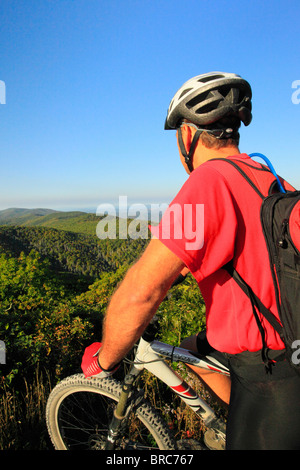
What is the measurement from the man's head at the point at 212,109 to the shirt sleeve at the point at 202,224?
0.56 metres

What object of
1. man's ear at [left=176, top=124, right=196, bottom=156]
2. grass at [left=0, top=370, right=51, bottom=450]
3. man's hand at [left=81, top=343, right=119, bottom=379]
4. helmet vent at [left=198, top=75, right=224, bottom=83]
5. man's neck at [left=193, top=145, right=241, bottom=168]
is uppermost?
helmet vent at [left=198, top=75, right=224, bottom=83]

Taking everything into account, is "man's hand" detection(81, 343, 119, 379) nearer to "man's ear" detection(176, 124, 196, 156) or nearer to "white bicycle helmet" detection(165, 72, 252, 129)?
"man's ear" detection(176, 124, 196, 156)

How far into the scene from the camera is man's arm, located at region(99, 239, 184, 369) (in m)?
1.22

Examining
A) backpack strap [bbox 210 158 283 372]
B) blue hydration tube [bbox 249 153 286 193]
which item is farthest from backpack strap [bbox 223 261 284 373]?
blue hydration tube [bbox 249 153 286 193]

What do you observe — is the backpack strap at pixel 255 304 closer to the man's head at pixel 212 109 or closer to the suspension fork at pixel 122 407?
the man's head at pixel 212 109

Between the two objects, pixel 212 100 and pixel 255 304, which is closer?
pixel 255 304

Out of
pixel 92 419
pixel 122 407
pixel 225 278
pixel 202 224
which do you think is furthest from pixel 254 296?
pixel 92 419

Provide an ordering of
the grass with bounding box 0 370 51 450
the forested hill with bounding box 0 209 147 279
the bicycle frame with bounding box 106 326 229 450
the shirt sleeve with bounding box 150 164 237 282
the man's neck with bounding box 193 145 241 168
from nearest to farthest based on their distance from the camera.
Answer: the shirt sleeve with bounding box 150 164 237 282
the man's neck with bounding box 193 145 241 168
the bicycle frame with bounding box 106 326 229 450
the grass with bounding box 0 370 51 450
the forested hill with bounding box 0 209 147 279

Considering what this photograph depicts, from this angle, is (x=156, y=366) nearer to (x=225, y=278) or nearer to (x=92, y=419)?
(x=225, y=278)

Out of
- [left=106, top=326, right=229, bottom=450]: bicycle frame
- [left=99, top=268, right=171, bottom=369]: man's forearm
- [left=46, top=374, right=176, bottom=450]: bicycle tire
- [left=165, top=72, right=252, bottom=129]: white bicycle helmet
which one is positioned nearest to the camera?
[left=99, top=268, right=171, bottom=369]: man's forearm

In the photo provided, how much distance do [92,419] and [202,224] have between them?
258 centimetres

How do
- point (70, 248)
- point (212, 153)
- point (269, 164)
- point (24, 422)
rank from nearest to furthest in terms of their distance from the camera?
1. point (269, 164)
2. point (212, 153)
3. point (24, 422)
4. point (70, 248)

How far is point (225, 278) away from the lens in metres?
1.40
